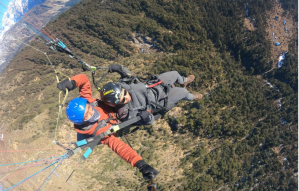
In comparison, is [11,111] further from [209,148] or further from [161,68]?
[209,148]

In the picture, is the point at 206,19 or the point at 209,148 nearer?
the point at 209,148

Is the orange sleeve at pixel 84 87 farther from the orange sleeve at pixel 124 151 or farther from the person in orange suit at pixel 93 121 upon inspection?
the orange sleeve at pixel 124 151

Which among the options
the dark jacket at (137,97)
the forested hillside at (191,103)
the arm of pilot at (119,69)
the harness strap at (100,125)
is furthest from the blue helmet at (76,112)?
the forested hillside at (191,103)

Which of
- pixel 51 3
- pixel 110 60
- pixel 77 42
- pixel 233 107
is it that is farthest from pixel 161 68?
pixel 51 3

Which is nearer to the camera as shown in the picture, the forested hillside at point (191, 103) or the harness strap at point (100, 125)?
the harness strap at point (100, 125)

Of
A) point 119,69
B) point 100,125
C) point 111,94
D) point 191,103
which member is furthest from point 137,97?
point 191,103

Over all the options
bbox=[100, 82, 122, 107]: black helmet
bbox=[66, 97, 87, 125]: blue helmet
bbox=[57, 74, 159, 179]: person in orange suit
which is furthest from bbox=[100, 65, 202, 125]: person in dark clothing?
bbox=[66, 97, 87, 125]: blue helmet
